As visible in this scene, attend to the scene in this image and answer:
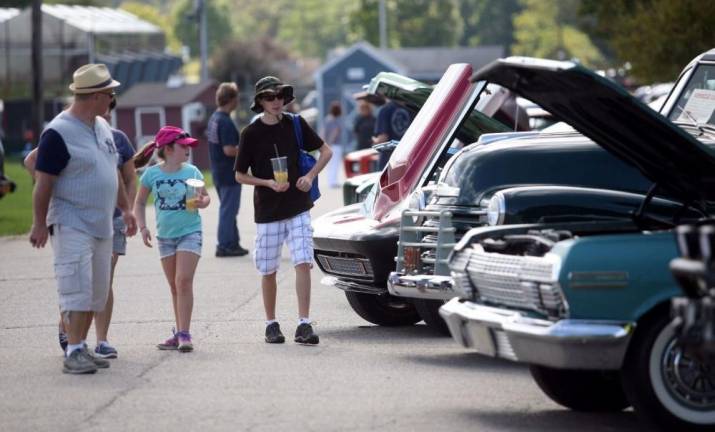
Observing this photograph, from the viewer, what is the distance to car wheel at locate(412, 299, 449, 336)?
10422 millimetres

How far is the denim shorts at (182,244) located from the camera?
1059 cm

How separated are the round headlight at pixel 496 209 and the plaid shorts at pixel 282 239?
175 centimetres

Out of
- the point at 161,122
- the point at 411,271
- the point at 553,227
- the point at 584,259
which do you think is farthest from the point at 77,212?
the point at 161,122

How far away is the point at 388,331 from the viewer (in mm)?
11391

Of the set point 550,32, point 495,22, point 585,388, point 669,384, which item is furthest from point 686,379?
point 495,22

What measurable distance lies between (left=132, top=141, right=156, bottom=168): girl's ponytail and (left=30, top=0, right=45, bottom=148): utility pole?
27.7 meters

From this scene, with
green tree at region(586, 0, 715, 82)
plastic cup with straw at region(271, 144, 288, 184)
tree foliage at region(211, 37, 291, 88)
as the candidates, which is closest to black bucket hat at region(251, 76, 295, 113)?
plastic cup with straw at region(271, 144, 288, 184)

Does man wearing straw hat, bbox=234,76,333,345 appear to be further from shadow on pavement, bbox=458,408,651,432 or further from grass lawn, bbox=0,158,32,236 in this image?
grass lawn, bbox=0,158,32,236

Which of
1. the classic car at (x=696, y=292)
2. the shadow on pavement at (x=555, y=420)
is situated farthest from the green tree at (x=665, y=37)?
the classic car at (x=696, y=292)

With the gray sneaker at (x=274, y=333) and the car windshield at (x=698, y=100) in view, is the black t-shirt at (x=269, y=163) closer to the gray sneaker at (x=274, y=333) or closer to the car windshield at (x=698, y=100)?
the gray sneaker at (x=274, y=333)

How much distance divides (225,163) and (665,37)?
9239 millimetres

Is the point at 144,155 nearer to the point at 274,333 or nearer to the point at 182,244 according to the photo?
the point at 182,244

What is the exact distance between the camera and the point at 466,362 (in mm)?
9805

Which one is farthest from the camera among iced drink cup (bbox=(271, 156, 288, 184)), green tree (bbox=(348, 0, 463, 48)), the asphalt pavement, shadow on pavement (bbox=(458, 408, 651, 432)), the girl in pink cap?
green tree (bbox=(348, 0, 463, 48))
